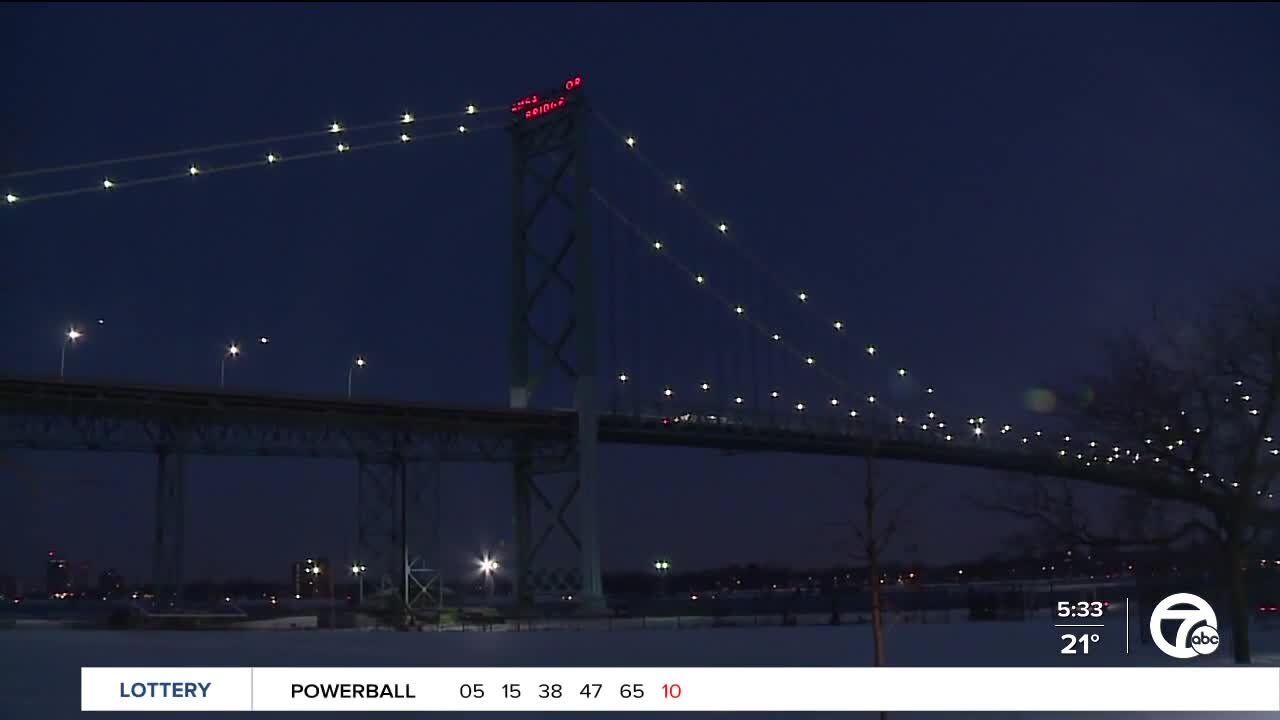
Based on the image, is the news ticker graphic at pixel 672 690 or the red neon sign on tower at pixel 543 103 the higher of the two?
the red neon sign on tower at pixel 543 103

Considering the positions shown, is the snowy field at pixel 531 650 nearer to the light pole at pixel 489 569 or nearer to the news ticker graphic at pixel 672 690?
the news ticker graphic at pixel 672 690

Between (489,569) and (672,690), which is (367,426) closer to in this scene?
(489,569)

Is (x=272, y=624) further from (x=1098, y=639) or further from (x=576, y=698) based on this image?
(x=576, y=698)

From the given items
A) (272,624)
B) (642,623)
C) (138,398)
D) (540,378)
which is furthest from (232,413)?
(642,623)

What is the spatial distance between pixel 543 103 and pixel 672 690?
138ft

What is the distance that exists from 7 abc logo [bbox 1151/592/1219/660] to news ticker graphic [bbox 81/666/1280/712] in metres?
2.63

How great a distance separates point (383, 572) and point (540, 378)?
965 centimetres

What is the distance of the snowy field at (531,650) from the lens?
2122 cm

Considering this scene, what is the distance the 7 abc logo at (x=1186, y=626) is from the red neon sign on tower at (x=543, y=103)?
3701cm

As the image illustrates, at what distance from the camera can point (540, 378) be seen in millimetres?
54094

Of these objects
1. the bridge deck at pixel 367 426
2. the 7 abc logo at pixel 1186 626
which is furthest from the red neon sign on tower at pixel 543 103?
the 7 abc logo at pixel 1186 626

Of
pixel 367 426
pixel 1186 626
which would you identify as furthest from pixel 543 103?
pixel 1186 626

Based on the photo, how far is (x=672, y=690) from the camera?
15.2m

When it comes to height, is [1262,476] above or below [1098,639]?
above
